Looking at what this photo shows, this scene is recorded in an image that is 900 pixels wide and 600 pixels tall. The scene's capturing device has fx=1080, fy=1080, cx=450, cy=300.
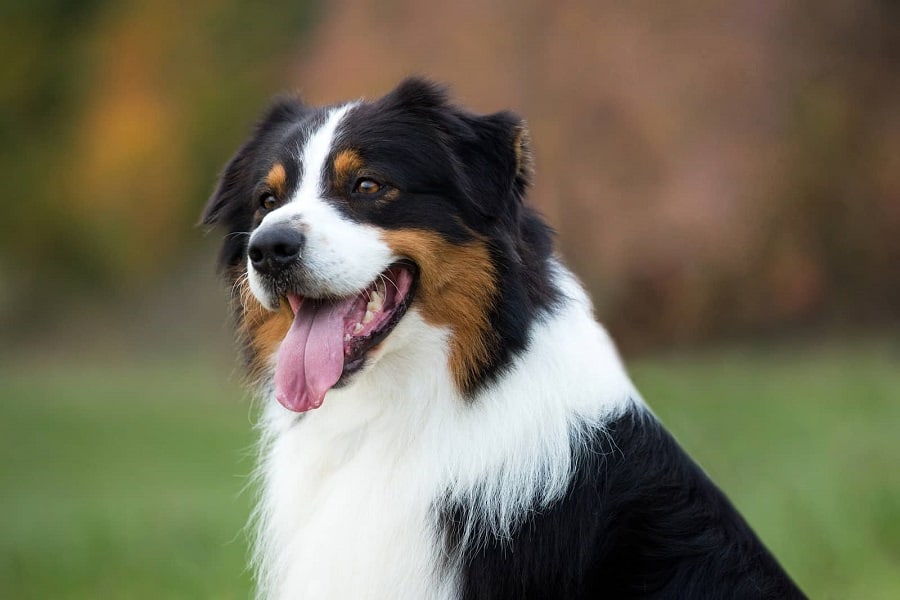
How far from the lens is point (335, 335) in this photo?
12.6ft

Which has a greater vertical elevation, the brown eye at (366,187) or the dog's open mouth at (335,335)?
the brown eye at (366,187)

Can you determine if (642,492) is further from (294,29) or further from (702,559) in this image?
(294,29)

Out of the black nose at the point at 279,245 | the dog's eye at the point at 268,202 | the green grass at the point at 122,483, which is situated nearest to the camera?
the black nose at the point at 279,245

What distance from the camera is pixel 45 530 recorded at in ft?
29.5

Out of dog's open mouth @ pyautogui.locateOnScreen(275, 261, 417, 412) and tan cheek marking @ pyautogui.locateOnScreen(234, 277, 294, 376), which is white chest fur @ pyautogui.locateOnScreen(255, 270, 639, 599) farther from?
tan cheek marking @ pyautogui.locateOnScreen(234, 277, 294, 376)

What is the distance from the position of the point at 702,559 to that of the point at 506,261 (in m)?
1.23

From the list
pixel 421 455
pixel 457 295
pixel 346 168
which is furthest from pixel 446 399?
pixel 346 168

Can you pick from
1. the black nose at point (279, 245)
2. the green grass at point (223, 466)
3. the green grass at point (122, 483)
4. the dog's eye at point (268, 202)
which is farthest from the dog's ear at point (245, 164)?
the green grass at point (122, 483)

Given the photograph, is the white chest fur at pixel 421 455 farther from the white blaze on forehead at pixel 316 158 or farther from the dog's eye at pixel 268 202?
the dog's eye at pixel 268 202

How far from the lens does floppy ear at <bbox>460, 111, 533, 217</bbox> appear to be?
3992mm

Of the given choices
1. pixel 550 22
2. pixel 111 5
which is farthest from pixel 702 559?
pixel 111 5

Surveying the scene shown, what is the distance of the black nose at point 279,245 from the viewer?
368 cm

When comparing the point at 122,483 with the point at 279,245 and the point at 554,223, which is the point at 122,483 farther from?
the point at 279,245

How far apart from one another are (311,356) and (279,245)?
0.41m
